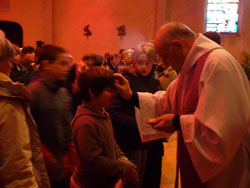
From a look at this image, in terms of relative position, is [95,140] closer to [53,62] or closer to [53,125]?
[53,125]

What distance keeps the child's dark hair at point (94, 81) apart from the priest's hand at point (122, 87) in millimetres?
357

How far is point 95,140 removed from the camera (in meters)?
2.07

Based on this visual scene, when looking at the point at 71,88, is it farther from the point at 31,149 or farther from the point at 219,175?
the point at 219,175

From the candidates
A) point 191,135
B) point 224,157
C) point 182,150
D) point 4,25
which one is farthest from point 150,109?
point 4,25

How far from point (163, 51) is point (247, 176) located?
1.10 metres

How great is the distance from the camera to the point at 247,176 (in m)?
2.02

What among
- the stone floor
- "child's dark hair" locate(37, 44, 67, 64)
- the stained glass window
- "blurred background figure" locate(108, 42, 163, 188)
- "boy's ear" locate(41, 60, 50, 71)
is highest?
the stained glass window

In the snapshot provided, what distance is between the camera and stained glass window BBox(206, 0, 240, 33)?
1167 centimetres

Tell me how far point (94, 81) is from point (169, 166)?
126 inches

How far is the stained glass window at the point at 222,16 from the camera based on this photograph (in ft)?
38.3

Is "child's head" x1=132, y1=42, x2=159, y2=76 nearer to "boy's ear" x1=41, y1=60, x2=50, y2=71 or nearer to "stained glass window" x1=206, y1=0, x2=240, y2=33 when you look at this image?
"boy's ear" x1=41, y1=60, x2=50, y2=71

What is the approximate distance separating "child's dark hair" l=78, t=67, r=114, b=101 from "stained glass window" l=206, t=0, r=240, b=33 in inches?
415

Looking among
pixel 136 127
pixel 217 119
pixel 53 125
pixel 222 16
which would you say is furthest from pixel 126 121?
pixel 222 16

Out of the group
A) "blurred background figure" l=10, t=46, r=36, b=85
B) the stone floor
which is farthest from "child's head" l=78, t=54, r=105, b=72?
the stone floor
